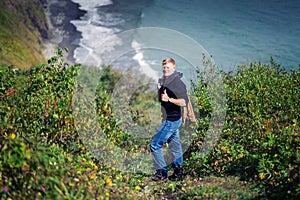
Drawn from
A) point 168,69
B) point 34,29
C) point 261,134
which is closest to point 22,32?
point 34,29

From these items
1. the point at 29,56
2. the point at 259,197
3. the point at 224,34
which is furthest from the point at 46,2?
the point at 259,197

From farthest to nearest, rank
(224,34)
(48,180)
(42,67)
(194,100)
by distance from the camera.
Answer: (224,34)
(194,100)
(42,67)
(48,180)

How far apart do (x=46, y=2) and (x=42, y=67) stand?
23.2m

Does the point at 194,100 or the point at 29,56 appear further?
the point at 29,56

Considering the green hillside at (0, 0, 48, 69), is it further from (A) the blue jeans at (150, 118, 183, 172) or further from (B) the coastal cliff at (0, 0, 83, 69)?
(A) the blue jeans at (150, 118, 183, 172)

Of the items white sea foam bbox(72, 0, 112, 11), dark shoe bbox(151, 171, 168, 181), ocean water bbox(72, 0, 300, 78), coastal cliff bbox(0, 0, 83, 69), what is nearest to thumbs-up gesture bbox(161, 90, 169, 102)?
dark shoe bbox(151, 171, 168, 181)

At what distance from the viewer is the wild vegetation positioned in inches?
165

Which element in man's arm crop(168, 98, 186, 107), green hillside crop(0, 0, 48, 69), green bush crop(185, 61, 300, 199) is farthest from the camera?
green hillside crop(0, 0, 48, 69)

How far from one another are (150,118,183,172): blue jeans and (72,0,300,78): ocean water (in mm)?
4379

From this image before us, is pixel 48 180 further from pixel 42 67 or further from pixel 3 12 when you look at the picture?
pixel 3 12

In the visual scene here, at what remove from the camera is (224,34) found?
2153 centimetres

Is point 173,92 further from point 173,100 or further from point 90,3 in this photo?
point 90,3

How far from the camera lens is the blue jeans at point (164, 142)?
252 inches

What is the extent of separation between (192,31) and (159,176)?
1758 cm
